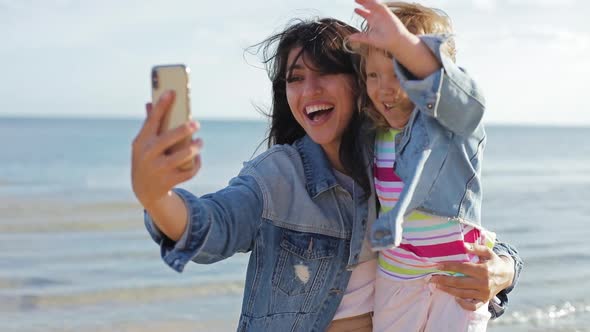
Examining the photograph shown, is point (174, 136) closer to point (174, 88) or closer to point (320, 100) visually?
point (174, 88)

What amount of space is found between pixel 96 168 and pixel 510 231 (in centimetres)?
1462

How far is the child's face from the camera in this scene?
2.68 m

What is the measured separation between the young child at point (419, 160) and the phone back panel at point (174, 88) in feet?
1.99

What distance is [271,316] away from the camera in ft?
9.45

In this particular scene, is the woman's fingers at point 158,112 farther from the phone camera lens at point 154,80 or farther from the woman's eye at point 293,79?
the woman's eye at point 293,79

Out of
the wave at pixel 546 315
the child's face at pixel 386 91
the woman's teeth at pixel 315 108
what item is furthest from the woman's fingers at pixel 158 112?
the wave at pixel 546 315

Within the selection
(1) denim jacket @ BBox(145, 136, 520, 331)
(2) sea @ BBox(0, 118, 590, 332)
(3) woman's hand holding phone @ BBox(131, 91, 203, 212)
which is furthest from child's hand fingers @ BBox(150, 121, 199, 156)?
(2) sea @ BBox(0, 118, 590, 332)

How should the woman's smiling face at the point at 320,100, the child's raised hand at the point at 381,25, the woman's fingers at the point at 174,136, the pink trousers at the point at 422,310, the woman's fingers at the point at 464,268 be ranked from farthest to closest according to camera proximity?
the woman's smiling face at the point at 320,100 < the pink trousers at the point at 422,310 < the woman's fingers at the point at 464,268 < the child's raised hand at the point at 381,25 < the woman's fingers at the point at 174,136

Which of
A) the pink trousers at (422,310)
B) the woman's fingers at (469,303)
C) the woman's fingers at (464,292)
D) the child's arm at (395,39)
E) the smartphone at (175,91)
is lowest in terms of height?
the pink trousers at (422,310)

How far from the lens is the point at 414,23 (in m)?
2.77

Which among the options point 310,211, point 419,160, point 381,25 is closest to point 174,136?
point 381,25

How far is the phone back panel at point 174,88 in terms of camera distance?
1893 mm

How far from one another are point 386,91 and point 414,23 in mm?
285

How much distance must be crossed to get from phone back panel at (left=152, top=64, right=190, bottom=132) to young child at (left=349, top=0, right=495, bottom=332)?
607mm
